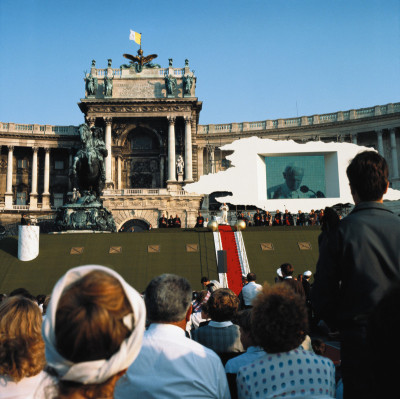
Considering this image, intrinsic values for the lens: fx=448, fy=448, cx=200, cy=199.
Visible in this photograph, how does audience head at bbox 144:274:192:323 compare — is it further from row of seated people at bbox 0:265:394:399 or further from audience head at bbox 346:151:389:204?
audience head at bbox 346:151:389:204

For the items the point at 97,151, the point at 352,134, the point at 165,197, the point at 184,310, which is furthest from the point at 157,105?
the point at 184,310

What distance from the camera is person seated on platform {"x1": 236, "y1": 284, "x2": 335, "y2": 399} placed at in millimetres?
3328

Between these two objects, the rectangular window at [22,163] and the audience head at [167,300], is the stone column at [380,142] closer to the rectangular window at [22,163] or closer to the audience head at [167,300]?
the rectangular window at [22,163]

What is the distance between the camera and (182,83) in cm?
5816

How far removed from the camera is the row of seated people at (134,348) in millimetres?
2152

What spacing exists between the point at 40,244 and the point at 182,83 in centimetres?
4000

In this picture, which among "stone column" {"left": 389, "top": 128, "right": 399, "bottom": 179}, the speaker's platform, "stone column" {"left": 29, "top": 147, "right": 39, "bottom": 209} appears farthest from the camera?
"stone column" {"left": 29, "top": 147, "right": 39, "bottom": 209}

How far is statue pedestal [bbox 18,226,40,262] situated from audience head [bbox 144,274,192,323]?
61.1 ft

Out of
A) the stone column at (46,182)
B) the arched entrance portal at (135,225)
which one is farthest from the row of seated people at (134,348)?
the stone column at (46,182)

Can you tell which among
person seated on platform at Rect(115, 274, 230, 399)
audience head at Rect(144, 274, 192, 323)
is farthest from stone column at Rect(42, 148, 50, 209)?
person seated on platform at Rect(115, 274, 230, 399)

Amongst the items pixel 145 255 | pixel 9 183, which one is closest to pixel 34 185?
pixel 9 183

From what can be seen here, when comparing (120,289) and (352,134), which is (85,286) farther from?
(352,134)

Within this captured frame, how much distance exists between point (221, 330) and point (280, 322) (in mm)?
2637

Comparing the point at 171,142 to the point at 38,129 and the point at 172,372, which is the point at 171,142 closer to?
the point at 38,129
